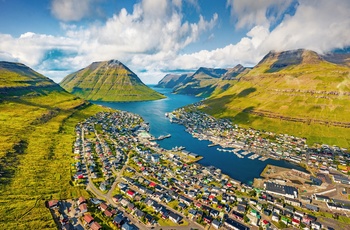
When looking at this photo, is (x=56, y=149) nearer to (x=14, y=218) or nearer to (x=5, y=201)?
(x=5, y=201)

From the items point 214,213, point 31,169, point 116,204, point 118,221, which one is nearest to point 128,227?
point 118,221

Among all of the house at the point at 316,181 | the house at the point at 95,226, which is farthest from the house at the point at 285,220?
the house at the point at 95,226

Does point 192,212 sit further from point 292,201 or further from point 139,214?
point 292,201

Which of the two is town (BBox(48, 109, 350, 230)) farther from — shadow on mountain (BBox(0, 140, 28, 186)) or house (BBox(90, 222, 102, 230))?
shadow on mountain (BBox(0, 140, 28, 186))

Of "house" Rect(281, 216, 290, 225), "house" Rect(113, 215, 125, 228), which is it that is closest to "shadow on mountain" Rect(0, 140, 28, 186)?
"house" Rect(113, 215, 125, 228)

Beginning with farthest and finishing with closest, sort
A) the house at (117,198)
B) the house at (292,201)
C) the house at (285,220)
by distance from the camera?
the house at (292,201), the house at (117,198), the house at (285,220)

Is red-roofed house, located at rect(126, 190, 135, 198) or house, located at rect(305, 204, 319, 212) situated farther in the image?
red-roofed house, located at rect(126, 190, 135, 198)

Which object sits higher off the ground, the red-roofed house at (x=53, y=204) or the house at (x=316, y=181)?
the house at (x=316, y=181)

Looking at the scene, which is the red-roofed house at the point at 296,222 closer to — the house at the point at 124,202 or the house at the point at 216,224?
the house at the point at 216,224
